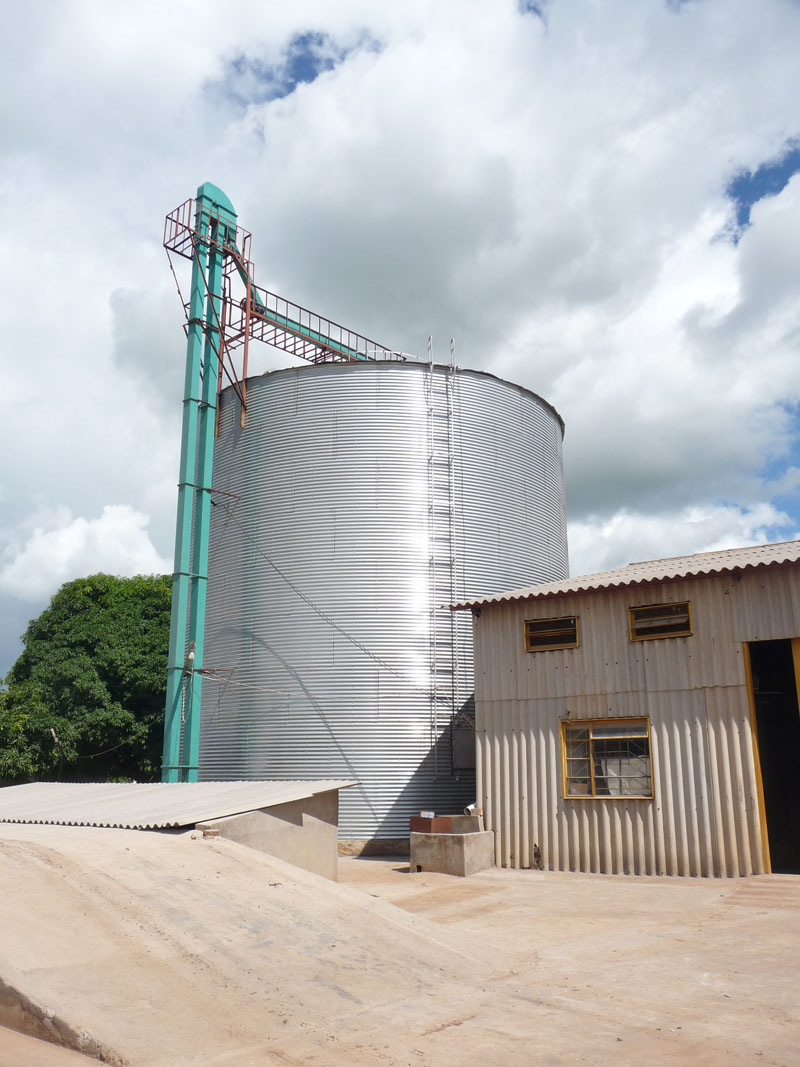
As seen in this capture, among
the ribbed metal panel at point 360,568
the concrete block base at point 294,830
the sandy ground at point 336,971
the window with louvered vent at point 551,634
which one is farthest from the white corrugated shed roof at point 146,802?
the window with louvered vent at point 551,634

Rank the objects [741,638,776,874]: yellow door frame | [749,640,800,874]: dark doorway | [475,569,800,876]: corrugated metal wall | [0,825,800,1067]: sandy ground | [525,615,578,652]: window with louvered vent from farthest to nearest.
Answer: [749,640,800,874]: dark doorway → [525,615,578,652]: window with louvered vent → [475,569,800,876]: corrugated metal wall → [741,638,776,874]: yellow door frame → [0,825,800,1067]: sandy ground

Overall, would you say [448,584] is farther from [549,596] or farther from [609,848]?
[609,848]

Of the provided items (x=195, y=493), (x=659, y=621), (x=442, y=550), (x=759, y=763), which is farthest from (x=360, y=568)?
(x=759, y=763)

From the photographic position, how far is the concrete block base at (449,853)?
59.6 ft

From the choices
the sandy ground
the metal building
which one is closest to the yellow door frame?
the metal building

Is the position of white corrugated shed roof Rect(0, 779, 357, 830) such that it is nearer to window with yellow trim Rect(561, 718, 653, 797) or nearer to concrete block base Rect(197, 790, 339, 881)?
concrete block base Rect(197, 790, 339, 881)

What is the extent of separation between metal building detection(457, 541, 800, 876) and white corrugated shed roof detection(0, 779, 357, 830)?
4.46 meters

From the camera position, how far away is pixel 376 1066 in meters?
6.50

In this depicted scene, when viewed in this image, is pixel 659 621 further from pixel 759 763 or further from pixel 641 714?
pixel 759 763

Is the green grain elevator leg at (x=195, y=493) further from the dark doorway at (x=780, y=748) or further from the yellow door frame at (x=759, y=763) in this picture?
the dark doorway at (x=780, y=748)

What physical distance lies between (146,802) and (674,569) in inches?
472

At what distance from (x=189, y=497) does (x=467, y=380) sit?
29.5 ft

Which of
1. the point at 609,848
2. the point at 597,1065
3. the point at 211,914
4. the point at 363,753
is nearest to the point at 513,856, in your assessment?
the point at 609,848

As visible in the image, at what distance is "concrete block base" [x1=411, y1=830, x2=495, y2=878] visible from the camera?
1816 cm
